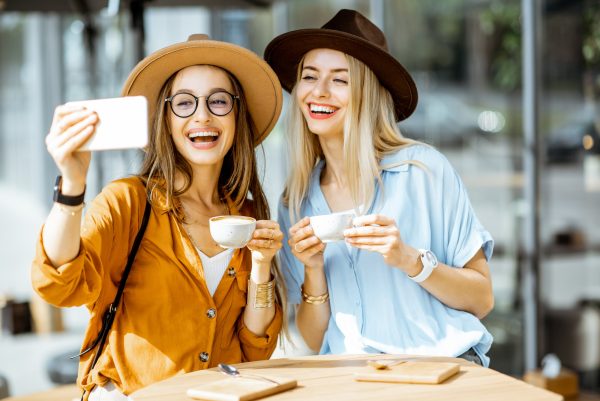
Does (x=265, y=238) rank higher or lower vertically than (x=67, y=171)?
lower

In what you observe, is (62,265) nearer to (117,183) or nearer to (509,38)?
(117,183)

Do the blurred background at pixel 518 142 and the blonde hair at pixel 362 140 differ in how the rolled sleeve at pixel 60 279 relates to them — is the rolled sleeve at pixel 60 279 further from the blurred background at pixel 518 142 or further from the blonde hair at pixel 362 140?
the blurred background at pixel 518 142

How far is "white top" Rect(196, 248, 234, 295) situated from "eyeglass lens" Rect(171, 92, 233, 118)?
0.41 metres

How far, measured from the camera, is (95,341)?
7.43 feet

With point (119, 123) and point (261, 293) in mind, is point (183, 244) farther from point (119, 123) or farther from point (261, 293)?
point (119, 123)

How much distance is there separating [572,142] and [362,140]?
2.71 meters

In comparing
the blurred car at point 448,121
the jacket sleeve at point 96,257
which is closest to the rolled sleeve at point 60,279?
the jacket sleeve at point 96,257

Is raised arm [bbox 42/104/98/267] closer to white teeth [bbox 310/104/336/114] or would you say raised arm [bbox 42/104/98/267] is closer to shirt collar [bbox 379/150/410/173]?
white teeth [bbox 310/104/336/114]

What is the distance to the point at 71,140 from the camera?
6.12 ft

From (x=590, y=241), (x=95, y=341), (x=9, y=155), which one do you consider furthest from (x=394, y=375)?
(x=9, y=155)

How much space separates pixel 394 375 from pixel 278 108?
3.45ft

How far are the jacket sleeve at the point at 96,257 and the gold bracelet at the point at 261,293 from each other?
391 millimetres

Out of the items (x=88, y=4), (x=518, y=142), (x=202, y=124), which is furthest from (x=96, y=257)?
(x=518, y=142)

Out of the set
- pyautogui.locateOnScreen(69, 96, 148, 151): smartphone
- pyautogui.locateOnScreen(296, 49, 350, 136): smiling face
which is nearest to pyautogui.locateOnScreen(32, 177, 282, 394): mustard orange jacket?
pyautogui.locateOnScreen(69, 96, 148, 151): smartphone
